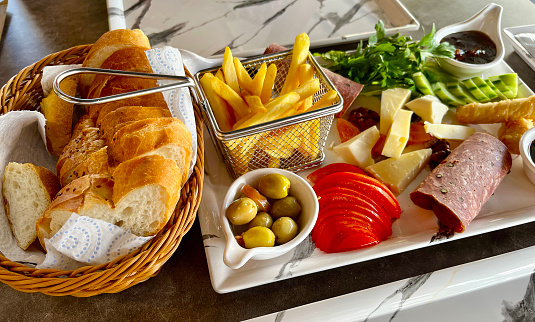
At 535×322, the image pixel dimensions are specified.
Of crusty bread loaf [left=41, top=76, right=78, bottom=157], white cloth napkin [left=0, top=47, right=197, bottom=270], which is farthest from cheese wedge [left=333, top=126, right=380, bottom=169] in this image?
crusty bread loaf [left=41, top=76, right=78, bottom=157]

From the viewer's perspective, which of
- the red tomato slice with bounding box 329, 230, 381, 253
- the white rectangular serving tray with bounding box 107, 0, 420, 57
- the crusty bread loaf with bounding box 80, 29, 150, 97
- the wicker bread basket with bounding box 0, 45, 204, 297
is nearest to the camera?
the wicker bread basket with bounding box 0, 45, 204, 297

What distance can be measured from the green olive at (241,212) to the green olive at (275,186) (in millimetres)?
74

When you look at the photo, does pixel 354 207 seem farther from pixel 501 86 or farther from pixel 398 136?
pixel 501 86

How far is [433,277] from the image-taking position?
120 centimetres

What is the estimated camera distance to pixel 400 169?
137 cm

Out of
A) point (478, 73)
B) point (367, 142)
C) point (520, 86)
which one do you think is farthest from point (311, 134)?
point (520, 86)

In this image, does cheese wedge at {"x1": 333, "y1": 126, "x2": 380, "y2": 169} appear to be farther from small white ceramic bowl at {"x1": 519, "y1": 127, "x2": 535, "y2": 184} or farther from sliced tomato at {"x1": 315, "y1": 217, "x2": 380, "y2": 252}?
small white ceramic bowl at {"x1": 519, "y1": 127, "x2": 535, "y2": 184}

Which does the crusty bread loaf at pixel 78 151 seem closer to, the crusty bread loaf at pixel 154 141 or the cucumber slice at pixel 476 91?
the crusty bread loaf at pixel 154 141

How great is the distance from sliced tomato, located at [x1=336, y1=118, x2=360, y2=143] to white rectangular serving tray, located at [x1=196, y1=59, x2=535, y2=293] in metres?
0.04

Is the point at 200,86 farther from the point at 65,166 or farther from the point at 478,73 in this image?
the point at 478,73

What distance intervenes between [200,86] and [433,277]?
96 centimetres

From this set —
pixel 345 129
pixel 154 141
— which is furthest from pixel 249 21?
pixel 154 141

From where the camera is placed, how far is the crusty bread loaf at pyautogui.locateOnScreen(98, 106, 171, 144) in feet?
3.83

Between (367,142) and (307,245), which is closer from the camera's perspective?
(307,245)
